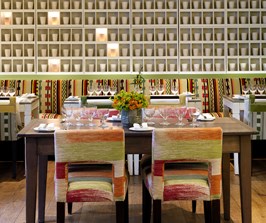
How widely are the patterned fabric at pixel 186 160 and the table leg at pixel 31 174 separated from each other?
0.77 meters

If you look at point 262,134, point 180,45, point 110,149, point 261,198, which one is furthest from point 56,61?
point 110,149

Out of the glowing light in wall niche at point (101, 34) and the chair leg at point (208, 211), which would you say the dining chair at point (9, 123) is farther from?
the chair leg at point (208, 211)

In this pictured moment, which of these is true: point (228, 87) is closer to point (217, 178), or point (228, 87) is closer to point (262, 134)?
point (262, 134)

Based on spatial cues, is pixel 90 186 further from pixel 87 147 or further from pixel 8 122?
pixel 8 122

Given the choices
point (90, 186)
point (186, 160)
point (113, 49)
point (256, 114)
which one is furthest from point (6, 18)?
point (186, 160)

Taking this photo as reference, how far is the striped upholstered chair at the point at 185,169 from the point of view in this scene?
344 cm

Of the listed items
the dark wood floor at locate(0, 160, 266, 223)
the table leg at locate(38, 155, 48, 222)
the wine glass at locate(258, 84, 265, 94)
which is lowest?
the dark wood floor at locate(0, 160, 266, 223)

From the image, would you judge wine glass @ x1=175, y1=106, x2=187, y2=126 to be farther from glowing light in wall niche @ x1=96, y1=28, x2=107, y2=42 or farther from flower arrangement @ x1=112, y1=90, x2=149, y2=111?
glowing light in wall niche @ x1=96, y1=28, x2=107, y2=42

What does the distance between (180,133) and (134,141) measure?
43 cm

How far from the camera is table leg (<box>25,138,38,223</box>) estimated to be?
3680 mm

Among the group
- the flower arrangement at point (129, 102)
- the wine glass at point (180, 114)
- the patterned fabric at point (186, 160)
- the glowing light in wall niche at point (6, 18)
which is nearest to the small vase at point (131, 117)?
the flower arrangement at point (129, 102)

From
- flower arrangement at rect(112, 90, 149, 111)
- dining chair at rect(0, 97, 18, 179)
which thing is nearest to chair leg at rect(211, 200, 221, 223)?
flower arrangement at rect(112, 90, 149, 111)

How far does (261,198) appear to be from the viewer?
5.01 meters

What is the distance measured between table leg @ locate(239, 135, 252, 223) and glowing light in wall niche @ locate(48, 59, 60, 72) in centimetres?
463
